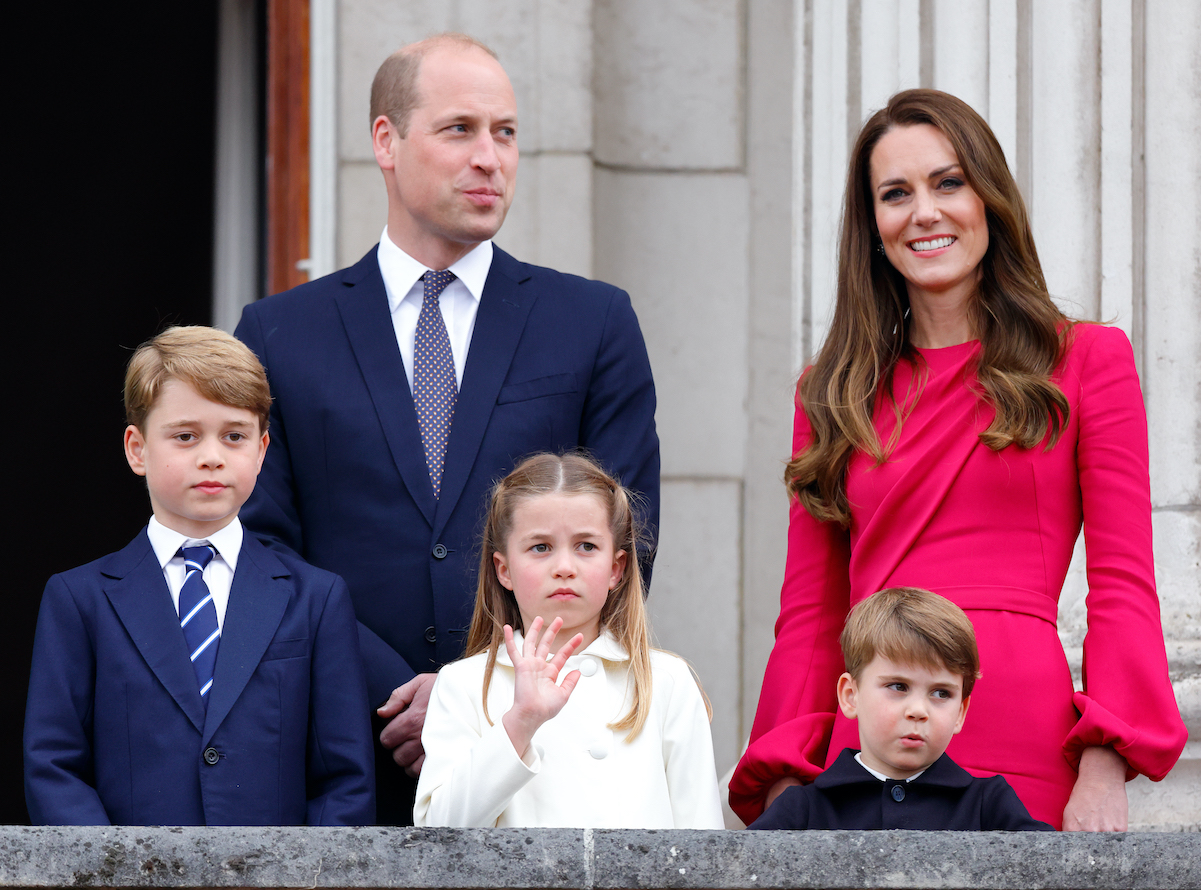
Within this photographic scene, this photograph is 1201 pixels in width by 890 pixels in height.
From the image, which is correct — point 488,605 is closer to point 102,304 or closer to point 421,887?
point 421,887

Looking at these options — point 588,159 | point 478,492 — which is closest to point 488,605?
point 478,492

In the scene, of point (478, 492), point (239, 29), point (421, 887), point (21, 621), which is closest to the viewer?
point (421, 887)

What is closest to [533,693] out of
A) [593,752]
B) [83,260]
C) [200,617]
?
[593,752]

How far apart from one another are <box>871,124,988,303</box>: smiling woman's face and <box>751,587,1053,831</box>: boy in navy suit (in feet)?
2.10

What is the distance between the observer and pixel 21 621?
8.01 meters

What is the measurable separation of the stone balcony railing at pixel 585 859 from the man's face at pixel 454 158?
147 cm

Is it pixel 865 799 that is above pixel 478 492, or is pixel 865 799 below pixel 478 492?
below

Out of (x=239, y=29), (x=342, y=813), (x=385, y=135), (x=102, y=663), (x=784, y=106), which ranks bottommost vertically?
(x=342, y=813)

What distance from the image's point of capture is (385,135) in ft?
11.0

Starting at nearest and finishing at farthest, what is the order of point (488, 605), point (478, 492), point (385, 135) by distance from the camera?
point (488, 605)
point (478, 492)
point (385, 135)

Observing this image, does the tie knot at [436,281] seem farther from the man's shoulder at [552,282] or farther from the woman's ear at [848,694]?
the woman's ear at [848,694]

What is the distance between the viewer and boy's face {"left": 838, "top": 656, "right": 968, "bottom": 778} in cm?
247

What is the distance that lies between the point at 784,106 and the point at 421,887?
13.0 ft

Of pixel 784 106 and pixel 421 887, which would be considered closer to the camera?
pixel 421 887
